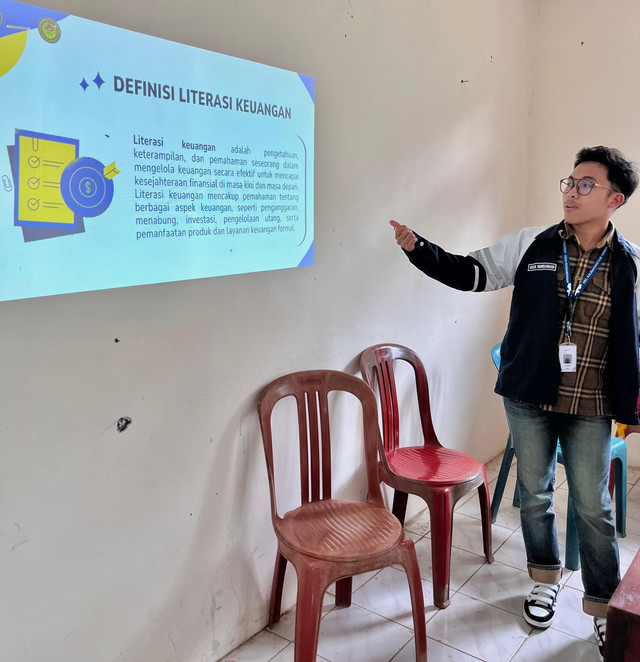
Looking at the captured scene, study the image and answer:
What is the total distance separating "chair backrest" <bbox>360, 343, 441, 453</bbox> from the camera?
8.13 ft

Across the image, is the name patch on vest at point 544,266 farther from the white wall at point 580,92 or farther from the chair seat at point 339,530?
the white wall at point 580,92

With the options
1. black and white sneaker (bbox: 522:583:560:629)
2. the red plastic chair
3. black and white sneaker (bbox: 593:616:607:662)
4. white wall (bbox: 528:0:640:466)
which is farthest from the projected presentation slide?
white wall (bbox: 528:0:640:466)

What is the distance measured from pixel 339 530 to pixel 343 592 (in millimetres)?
502

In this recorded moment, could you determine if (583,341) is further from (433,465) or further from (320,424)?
(320,424)

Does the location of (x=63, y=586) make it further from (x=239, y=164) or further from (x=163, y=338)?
(x=239, y=164)

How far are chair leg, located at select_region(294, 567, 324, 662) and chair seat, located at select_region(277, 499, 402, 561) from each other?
2.5 inches

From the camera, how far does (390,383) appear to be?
2564 mm

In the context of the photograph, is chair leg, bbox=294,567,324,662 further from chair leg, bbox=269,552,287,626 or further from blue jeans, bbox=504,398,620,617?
blue jeans, bbox=504,398,620,617

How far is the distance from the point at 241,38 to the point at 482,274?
1114 millimetres

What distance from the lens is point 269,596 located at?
2.19 meters

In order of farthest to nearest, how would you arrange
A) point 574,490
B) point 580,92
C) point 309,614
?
point 580,92, point 574,490, point 309,614

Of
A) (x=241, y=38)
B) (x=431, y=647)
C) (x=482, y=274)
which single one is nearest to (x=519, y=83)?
(x=482, y=274)

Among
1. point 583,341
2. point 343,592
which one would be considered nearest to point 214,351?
point 343,592

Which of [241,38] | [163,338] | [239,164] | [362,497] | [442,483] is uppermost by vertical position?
[241,38]
